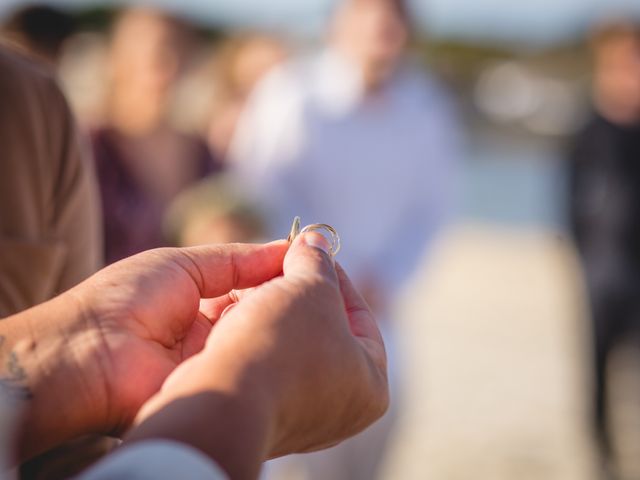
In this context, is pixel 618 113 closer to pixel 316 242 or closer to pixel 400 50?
pixel 400 50

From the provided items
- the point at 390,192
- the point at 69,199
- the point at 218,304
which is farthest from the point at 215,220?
the point at 218,304

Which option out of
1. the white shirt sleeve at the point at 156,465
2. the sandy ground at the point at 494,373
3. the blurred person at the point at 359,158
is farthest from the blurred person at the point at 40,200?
the sandy ground at the point at 494,373

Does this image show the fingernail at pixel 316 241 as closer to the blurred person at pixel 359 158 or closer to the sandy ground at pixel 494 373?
the blurred person at pixel 359 158

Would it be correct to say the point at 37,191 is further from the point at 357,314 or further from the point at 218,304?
the point at 357,314

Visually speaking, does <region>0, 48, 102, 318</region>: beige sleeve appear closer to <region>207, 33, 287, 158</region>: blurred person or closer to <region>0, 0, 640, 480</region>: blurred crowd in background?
<region>0, 0, 640, 480</region>: blurred crowd in background

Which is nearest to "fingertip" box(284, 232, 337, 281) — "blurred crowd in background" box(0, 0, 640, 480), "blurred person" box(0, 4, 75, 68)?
"blurred crowd in background" box(0, 0, 640, 480)

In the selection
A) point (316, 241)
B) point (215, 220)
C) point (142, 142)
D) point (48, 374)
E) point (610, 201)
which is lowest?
point (610, 201)
